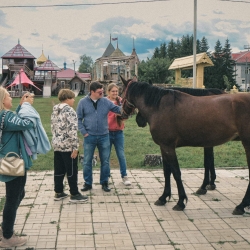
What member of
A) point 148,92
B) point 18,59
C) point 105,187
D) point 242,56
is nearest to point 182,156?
point 105,187

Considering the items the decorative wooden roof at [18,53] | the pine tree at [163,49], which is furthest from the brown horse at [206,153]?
the pine tree at [163,49]

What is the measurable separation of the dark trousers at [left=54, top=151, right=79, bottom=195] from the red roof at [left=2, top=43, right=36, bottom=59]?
55026mm

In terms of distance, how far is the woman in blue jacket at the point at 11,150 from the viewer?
12.9 feet

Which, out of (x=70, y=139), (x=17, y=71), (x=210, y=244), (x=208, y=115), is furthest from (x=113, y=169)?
(x=17, y=71)

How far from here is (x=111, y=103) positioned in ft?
21.3

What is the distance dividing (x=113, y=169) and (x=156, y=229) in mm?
3702

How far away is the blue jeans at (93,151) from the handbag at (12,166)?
8.34 feet

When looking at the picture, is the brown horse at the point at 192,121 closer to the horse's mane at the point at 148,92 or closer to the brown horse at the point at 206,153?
the horse's mane at the point at 148,92

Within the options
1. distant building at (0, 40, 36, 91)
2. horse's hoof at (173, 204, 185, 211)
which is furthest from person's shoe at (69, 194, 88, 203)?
distant building at (0, 40, 36, 91)

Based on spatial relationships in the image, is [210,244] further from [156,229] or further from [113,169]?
[113,169]

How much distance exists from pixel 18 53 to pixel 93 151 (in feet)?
183

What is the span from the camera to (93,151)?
6547 millimetres

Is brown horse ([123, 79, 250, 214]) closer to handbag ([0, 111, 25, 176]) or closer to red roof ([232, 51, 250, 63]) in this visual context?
handbag ([0, 111, 25, 176])

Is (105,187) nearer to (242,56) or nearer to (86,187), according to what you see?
(86,187)
